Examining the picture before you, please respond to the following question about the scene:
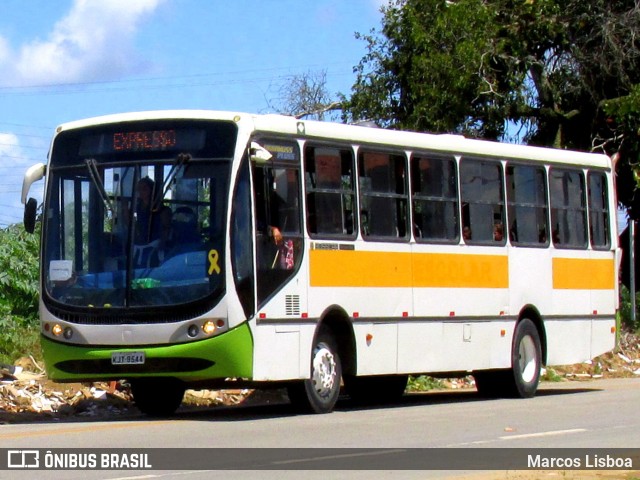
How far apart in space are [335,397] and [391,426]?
2007 millimetres

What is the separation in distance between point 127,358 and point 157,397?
1.94m

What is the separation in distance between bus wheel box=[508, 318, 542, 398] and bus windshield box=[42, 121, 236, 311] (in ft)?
19.8

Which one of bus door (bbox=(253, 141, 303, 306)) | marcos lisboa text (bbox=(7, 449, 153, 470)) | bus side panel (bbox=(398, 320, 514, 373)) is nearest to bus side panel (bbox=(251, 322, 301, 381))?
bus door (bbox=(253, 141, 303, 306))

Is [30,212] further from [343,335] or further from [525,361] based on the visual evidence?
[525,361]

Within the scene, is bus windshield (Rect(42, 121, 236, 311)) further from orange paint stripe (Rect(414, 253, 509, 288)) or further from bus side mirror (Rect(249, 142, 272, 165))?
orange paint stripe (Rect(414, 253, 509, 288))

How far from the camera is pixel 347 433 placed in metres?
13.5

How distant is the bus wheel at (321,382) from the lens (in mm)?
15914

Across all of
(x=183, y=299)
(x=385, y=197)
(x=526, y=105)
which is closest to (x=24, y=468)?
(x=183, y=299)

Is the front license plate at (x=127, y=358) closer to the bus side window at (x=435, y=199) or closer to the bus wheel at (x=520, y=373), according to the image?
the bus side window at (x=435, y=199)

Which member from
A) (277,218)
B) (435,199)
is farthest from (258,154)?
(435,199)

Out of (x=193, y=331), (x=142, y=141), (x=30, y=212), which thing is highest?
(x=142, y=141)

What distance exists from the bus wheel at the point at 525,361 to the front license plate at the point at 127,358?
631 cm

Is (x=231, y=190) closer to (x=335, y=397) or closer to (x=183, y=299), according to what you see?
(x=183, y=299)

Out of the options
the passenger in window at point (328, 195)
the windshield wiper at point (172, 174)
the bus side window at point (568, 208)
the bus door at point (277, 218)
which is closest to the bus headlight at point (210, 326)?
the bus door at point (277, 218)
